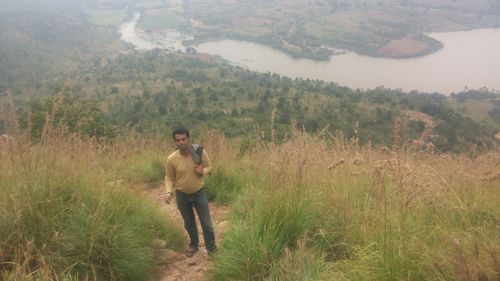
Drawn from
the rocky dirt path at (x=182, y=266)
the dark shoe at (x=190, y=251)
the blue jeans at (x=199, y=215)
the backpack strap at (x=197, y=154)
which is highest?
the backpack strap at (x=197, y=154)

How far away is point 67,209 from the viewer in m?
3.32

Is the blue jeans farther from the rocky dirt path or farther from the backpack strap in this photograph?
the backpack strap

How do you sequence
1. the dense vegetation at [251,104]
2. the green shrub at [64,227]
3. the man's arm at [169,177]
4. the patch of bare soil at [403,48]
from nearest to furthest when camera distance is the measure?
the green shrub at [64,227]
the man's arm at [169,177]
the dense vegetation at [251,104]
the patch of bare soil at [403,48]

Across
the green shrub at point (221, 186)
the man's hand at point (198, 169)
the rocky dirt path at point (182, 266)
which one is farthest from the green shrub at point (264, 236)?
the green shrub at point (221, 186)

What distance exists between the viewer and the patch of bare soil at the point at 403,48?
9868 centimetres

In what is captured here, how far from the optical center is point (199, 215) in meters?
4.30

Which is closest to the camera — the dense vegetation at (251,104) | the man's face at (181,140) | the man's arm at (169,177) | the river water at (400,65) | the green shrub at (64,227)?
the green shrub at (64,227)

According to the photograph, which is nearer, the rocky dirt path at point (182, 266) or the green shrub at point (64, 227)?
the green shrub at point (64, 227)

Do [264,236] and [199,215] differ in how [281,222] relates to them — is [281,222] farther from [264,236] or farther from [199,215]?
[199,215]

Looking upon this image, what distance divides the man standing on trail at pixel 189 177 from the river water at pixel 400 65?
7728 centimetres

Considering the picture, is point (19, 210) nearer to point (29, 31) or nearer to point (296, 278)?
point (296, 278)

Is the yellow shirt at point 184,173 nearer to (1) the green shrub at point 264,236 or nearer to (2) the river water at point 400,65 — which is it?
(1) the green shrub at point 264,236

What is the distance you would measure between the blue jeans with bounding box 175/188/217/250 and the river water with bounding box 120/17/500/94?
77266 mm

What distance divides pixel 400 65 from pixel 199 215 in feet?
315
